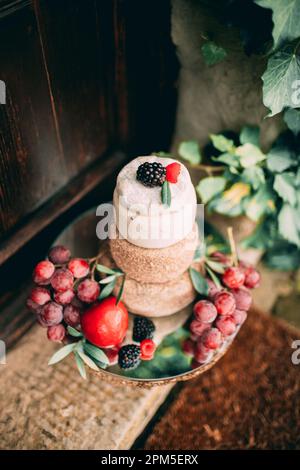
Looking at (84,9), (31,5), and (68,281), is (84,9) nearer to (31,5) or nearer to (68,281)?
(31,5)

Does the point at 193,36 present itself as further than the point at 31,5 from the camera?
Yes

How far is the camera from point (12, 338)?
58.3 inches

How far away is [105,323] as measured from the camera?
3.48 feet

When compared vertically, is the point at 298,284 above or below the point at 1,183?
below

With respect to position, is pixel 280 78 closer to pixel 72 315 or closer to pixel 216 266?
pixel 216 266

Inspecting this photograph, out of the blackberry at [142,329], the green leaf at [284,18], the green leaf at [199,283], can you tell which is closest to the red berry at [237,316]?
the green leaf at [199,283]

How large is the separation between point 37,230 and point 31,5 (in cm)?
64

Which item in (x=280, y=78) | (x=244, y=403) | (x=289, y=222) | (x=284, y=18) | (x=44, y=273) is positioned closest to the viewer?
(x=284, y=18)

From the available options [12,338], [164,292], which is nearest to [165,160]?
[164,292]

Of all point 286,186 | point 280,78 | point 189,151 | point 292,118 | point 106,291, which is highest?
point 280,78

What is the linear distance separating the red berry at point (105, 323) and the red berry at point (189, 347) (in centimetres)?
21

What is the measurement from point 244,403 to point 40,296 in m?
0.96

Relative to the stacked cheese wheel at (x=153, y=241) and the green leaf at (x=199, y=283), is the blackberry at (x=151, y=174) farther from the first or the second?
the green leaf at (x=199, y=283)

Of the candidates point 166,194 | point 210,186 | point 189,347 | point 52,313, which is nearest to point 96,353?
point 52,313
